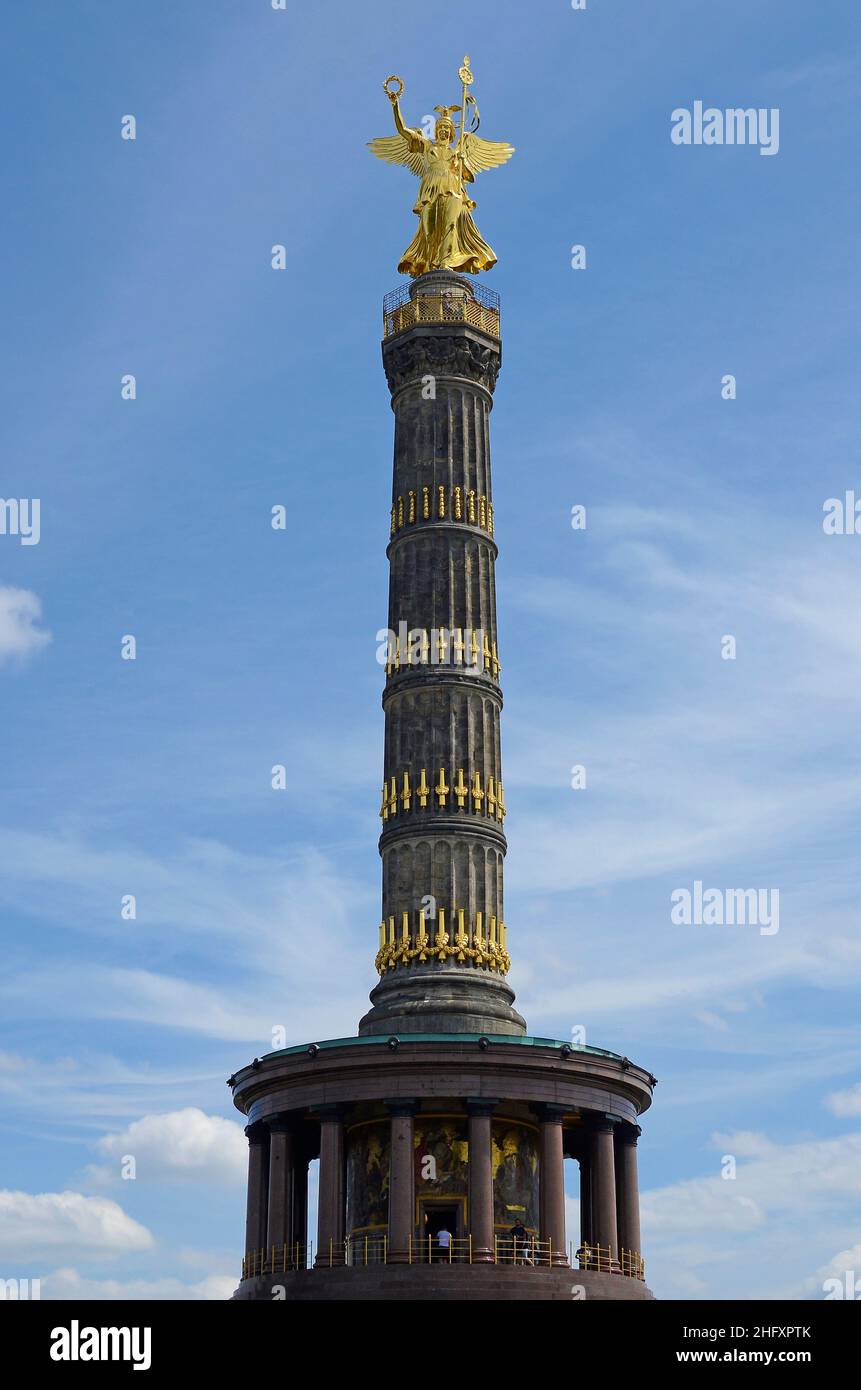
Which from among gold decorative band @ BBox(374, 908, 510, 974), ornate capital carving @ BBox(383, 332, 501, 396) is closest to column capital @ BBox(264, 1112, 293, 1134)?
gold decorative band @ BBox(374, 908, 510, 974)

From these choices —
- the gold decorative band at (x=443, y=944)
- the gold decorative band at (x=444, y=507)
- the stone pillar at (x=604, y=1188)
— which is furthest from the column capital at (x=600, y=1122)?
the gold decorative band at (x=444, y=507)

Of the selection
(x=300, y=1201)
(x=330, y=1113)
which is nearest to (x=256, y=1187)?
(x=300, y=1201)

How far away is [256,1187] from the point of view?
2089 inches

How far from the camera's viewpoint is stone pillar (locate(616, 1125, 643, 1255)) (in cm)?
5259

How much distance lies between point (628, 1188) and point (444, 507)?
2221cm

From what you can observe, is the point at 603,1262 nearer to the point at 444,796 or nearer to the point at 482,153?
the point at 444,796

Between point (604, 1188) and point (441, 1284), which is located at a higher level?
point (604, 1188)

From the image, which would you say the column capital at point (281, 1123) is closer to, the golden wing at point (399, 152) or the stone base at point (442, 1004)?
the stone base at point (442, 1004)

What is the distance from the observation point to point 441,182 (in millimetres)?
63031

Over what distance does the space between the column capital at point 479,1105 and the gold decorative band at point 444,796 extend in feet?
33.1

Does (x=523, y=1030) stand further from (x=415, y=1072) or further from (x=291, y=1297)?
(x=291, y=1297)
